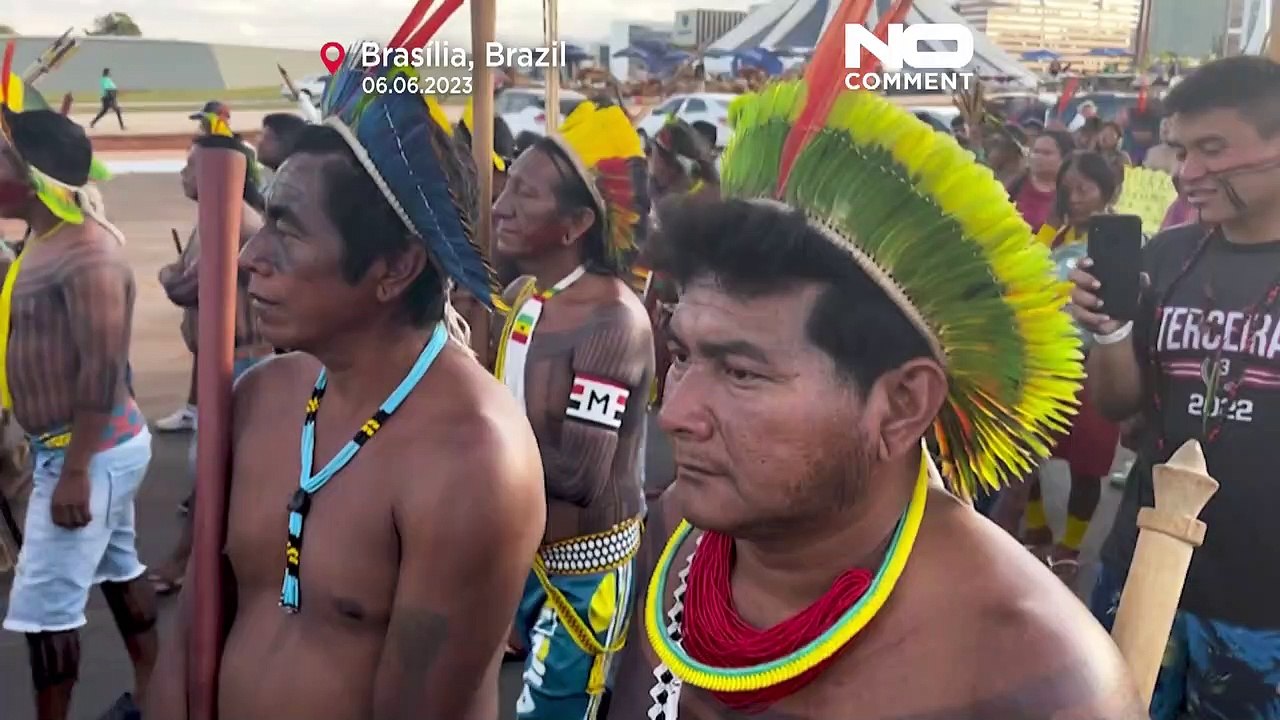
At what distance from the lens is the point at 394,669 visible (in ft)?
6.34

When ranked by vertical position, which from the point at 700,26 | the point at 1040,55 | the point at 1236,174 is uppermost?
the point at 700,26

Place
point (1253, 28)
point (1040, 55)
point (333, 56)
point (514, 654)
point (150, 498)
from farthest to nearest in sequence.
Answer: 1. point (1040, 55)
2. point (1253, 28)
3. point (150, 498)
4. point (514, 654)
5. point (333, 56)

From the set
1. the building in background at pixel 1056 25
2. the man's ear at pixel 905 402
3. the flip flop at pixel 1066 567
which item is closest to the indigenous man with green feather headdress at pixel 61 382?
the man's ear at pixel 905 402

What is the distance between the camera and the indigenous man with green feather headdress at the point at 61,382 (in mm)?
3545

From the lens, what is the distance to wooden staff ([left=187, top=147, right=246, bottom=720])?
188cm

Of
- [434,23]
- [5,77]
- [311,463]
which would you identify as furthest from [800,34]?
[311,463]

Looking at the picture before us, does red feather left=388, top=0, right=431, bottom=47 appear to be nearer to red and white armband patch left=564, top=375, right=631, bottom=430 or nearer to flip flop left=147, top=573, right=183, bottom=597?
red and white armband patch left=564, top=375, right=631, bottom=430

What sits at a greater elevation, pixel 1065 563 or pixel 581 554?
pixel 581 554

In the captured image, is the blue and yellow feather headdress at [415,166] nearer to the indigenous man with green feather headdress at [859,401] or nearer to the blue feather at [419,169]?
the blue feather at [419,169]

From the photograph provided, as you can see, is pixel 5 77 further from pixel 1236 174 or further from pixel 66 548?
pixel 1236 174

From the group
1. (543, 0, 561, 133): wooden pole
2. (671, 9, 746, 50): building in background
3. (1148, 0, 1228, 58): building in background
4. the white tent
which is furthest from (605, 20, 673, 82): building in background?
(543, 0, 561, 133): wooden pole

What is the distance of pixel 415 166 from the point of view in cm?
216

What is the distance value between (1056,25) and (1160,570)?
22704 mm

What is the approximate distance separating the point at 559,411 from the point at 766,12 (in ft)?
43.3
